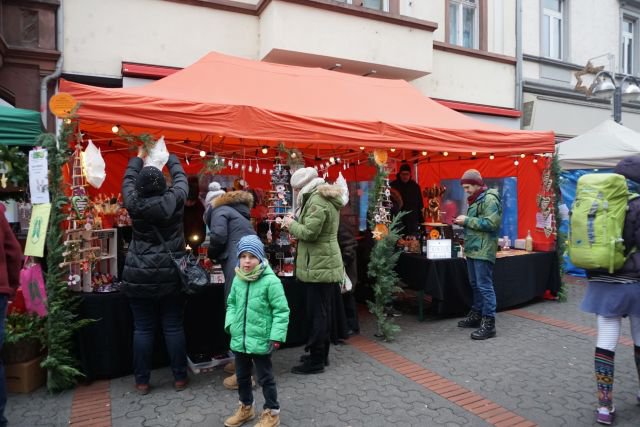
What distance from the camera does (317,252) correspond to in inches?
157

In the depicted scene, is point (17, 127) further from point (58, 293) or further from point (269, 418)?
point (269, 418)

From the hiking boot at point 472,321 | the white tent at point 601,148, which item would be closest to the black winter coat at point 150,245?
the hiking boot at point 472,321

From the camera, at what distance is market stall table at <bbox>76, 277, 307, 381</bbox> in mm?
3820

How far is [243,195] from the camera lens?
3.86 metres

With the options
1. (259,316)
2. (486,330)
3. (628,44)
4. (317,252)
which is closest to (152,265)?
(259,316)

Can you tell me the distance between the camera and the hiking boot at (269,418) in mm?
3006

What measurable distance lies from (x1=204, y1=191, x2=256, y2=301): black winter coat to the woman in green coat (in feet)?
1.53

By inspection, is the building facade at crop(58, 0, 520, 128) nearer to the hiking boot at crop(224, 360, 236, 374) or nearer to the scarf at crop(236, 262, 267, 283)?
the hiking boot at crop(224, 360, 236, 374)

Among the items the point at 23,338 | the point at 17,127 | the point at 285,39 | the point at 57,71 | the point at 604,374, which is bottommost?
the point at 604,374

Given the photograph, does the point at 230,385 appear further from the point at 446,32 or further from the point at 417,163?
the point at 446,32

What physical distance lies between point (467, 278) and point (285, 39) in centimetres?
480

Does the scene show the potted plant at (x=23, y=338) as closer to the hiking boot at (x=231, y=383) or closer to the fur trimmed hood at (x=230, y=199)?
the hiking boot at (x=231, y=383)

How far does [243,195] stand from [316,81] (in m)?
2.94

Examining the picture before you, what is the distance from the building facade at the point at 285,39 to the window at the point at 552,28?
2241 mm
